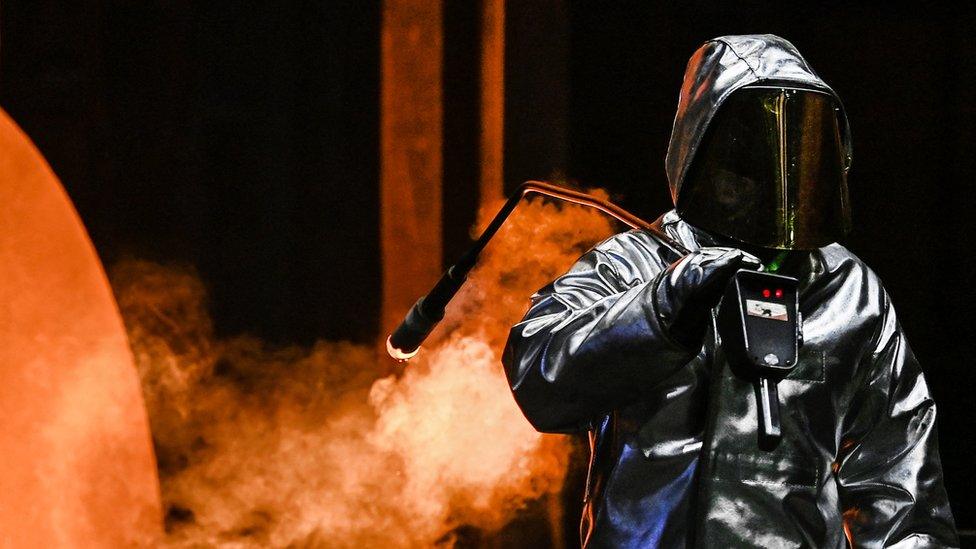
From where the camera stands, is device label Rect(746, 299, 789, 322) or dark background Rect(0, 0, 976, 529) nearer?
device label Rect(746, 299, 789, 322)

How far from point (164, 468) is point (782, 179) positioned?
182 cm

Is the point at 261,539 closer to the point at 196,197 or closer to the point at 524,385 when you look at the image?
the point at 196,197

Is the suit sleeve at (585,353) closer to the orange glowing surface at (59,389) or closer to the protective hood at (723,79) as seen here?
the protective hood at (723,79)

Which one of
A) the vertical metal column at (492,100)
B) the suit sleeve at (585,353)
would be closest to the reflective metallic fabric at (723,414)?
the suit sleeve at (585,353)

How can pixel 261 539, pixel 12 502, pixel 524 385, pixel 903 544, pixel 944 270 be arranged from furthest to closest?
1. pixel 944 270
2. pixel 261 539
3. pixel 12 502
4. pixel 903 544
5. pixel 524 385

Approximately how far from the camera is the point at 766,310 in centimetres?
131

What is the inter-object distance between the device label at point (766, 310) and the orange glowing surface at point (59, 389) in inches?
72.8

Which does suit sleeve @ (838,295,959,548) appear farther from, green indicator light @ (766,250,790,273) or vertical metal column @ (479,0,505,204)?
vertical metal column @ (479,0,505,204)

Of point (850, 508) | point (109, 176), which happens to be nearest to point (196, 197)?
point (109, 176)

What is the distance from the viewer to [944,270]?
10.6ft

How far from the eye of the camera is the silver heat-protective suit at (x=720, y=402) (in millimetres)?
1402

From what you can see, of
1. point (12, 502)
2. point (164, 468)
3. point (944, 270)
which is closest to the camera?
point (12, 502)

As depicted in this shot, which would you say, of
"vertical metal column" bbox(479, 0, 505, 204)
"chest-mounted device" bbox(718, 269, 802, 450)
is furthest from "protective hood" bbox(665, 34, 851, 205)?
"vertical metal column" bbox(479, 0, 505, 204)

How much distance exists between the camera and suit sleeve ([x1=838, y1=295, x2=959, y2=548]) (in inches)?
64.7
